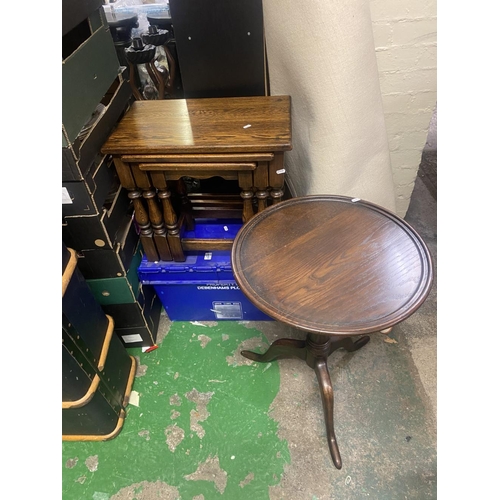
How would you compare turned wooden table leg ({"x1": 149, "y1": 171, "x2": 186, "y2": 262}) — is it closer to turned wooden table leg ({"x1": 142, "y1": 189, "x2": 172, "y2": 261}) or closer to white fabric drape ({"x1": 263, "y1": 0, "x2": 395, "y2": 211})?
turned wooden table leg ({"x1": 142, "y1": 189, "x2": 172, "y2": 261})

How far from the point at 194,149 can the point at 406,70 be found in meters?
1.01

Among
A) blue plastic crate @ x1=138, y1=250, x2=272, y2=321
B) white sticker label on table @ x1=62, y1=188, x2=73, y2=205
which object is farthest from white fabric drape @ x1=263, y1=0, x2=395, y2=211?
white sticker label on table @ x1=62, y1=188, x2=73, y2=205

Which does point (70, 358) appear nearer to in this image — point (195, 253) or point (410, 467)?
point (195, 253)

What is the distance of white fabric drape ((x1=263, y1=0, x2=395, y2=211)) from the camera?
3.80 feet

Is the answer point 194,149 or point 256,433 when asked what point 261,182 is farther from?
point 256,433

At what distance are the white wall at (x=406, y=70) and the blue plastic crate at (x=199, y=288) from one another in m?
0.99

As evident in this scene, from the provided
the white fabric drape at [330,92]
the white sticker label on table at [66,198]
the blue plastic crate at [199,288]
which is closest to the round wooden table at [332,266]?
the white fabric drape at [330,92]

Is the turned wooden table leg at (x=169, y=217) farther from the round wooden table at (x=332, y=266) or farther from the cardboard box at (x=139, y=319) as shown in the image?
the round wooden table at (x=332, y=266)

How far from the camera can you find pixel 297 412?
1.37m

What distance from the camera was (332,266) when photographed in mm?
975

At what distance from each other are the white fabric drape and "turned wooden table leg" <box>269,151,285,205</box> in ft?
0.94

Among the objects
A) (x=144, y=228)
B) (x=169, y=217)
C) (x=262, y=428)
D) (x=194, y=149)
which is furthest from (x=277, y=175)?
(x=262, y=428)

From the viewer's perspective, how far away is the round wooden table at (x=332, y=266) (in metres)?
0.86

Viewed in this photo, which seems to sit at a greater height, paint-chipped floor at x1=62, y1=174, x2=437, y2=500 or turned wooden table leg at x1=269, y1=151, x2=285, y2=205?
turned wooden table leg at x1=269, y1=151, x2=285, y2=205
